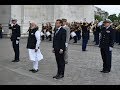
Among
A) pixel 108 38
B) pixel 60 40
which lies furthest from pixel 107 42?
pixel 60 40

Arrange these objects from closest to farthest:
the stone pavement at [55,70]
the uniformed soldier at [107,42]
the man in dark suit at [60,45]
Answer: the stone pavement at [55,70]
the man in dark suit at [60,45]
the uniformed soldier at [107,42]

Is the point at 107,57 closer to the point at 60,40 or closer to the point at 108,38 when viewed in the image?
the point at 108,38

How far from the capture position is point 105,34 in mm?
12250

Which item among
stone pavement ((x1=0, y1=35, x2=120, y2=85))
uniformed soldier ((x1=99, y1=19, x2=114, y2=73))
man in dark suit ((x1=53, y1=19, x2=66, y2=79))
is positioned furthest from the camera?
uniformed soldier ((x1=99, y1=19, x2=114, y2=73))

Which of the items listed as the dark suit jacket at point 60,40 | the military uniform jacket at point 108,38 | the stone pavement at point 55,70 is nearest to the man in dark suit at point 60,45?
the dark suit jacket at point 60,40

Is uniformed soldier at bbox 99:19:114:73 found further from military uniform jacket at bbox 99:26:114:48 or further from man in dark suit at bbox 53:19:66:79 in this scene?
man in dark suit at bbox 53:19:66:79

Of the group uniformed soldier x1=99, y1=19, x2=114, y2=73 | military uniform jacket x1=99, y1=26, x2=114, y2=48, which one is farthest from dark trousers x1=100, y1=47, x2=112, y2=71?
military uniform jacket x1=99, y1=26, x2=114, y2=48

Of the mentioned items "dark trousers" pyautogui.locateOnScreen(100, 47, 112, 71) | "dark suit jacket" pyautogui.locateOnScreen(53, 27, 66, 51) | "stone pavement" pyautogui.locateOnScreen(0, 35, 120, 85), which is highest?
"dark suit jacket" pyautogui.locateOnScreen(53, 27, 66, 51)

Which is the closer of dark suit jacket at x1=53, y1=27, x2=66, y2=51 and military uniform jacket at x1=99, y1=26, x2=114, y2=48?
dark suit jacket at x1=53, y1=27, x2=66, y2=51

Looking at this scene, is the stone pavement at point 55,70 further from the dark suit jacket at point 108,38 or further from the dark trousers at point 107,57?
the dark suit jacket at point 108,38

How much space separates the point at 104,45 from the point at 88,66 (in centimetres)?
171

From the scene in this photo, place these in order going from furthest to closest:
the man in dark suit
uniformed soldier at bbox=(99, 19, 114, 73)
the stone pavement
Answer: uniformed soldier at bbox=(99, 19, 114, 73) < the man in dark suit < the stone pavement
